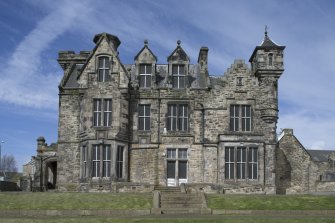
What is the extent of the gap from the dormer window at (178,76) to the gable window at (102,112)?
6.31 metres

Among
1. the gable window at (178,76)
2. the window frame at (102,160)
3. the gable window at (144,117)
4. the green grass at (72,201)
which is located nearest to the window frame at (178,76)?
the gable window at (178,76)

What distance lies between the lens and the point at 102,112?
38781 millimetres

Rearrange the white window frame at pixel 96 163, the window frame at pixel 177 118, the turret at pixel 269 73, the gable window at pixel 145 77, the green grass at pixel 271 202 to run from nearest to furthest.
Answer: the green grass at pixel 271 202 → the white window frame at pixel 96 163 → the turret at pixel 269 73 → the window frame at pixel 177 118 → the gable window at pixel 145 77

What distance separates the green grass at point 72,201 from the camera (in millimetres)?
28797

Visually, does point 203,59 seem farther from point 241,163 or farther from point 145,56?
point 241,163

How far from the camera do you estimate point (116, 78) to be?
39062 mm

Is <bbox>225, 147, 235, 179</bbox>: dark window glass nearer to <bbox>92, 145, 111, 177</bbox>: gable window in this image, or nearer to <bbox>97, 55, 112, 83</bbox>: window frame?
<bbox>92, 145, 111, 177</bbox>: gable window

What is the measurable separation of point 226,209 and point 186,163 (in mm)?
11774

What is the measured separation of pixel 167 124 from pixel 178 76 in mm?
4563

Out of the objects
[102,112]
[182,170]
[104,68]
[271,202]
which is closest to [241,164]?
A: [182,170]

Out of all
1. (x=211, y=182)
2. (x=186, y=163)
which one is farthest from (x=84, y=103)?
(x=211, y=182)

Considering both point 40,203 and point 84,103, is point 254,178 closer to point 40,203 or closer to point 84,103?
point 84,103

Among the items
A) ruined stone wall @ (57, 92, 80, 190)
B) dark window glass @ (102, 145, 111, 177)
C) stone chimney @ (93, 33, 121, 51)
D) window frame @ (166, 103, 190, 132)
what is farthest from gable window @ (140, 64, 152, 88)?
dark window glass @ (102, 145, 111, 177)

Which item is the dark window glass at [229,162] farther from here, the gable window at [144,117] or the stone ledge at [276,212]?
the stone ledge at [276,212]
